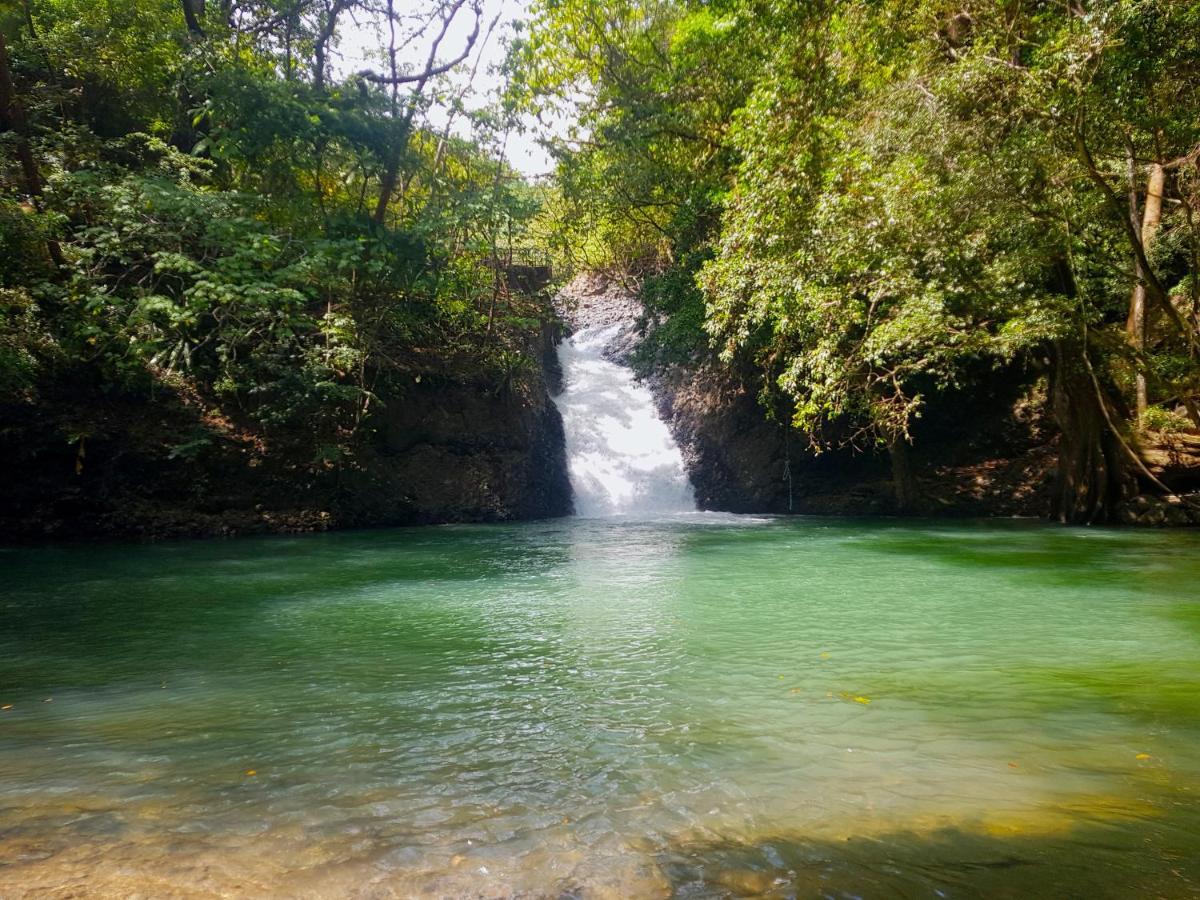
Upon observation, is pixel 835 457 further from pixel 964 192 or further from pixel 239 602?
pixel 239 602

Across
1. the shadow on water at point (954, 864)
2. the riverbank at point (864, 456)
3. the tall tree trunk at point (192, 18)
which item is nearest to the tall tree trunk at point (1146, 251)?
the riverbank at point (864, 456)

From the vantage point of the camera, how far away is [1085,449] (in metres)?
14.5

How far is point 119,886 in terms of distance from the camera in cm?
244

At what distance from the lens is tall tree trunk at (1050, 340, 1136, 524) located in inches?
538

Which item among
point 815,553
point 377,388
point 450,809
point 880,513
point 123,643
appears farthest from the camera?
point 880,513

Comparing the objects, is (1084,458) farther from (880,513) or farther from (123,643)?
(123,643)

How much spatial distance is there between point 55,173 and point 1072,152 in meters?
15.3

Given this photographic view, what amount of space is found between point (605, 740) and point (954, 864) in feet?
5.75

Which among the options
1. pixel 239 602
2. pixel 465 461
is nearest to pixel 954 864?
pixel 239 602

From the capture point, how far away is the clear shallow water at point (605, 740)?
2.59 meters

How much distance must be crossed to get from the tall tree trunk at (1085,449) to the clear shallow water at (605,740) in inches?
239

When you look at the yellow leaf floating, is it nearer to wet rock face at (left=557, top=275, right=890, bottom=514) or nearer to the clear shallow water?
the clear shallow water

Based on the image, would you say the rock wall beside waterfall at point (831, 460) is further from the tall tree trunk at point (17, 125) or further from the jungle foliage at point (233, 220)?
the tall tree trunk at point (17, 125)

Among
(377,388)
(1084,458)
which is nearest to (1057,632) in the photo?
(1084,458)
